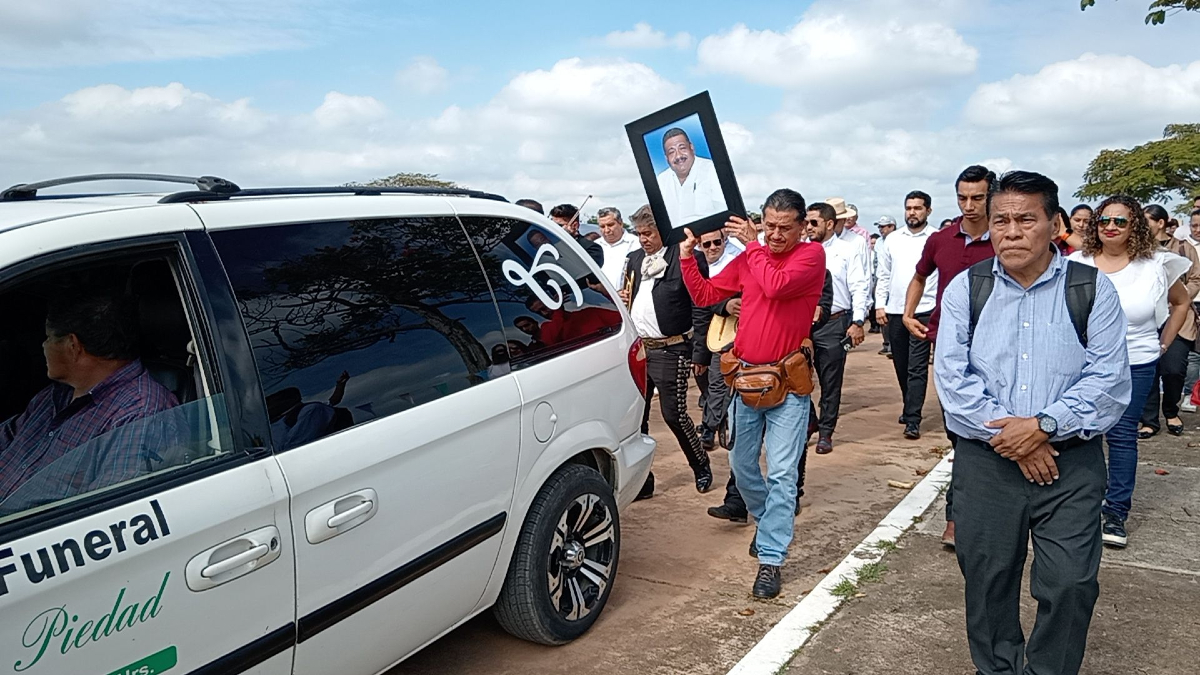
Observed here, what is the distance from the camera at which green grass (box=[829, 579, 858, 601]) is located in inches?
168

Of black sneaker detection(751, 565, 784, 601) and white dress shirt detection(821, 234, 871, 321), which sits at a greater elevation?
white dress shirt detection(821, 234, 871, 321)

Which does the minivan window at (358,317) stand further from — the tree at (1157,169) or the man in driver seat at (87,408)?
the tree at (1157,169)

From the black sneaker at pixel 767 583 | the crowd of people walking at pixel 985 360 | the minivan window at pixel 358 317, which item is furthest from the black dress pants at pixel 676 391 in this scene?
the minivan window at pixel 358 317

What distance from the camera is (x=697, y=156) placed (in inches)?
180

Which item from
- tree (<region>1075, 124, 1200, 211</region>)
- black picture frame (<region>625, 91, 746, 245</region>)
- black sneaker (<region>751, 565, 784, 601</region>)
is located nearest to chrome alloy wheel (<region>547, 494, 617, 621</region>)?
black sneaker (<region>751, 565, 784, 601</region>)

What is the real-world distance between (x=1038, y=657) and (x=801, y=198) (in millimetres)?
2313

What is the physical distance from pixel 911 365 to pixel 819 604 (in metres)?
3.98

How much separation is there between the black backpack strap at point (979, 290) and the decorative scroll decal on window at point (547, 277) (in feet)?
5.34

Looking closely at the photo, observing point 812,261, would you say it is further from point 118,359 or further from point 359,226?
point 118,359

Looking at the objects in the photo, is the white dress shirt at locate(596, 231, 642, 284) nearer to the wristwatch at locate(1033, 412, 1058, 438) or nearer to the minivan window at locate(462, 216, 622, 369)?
the minivan window at locate(462, 216, 622, 369)

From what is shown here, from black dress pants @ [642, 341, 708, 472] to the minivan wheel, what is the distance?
1.97m

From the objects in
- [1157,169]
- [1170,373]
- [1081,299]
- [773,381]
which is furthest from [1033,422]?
[1157,169]

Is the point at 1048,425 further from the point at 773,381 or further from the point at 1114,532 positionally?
the point at 1114,532

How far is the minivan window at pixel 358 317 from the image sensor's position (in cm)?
270
